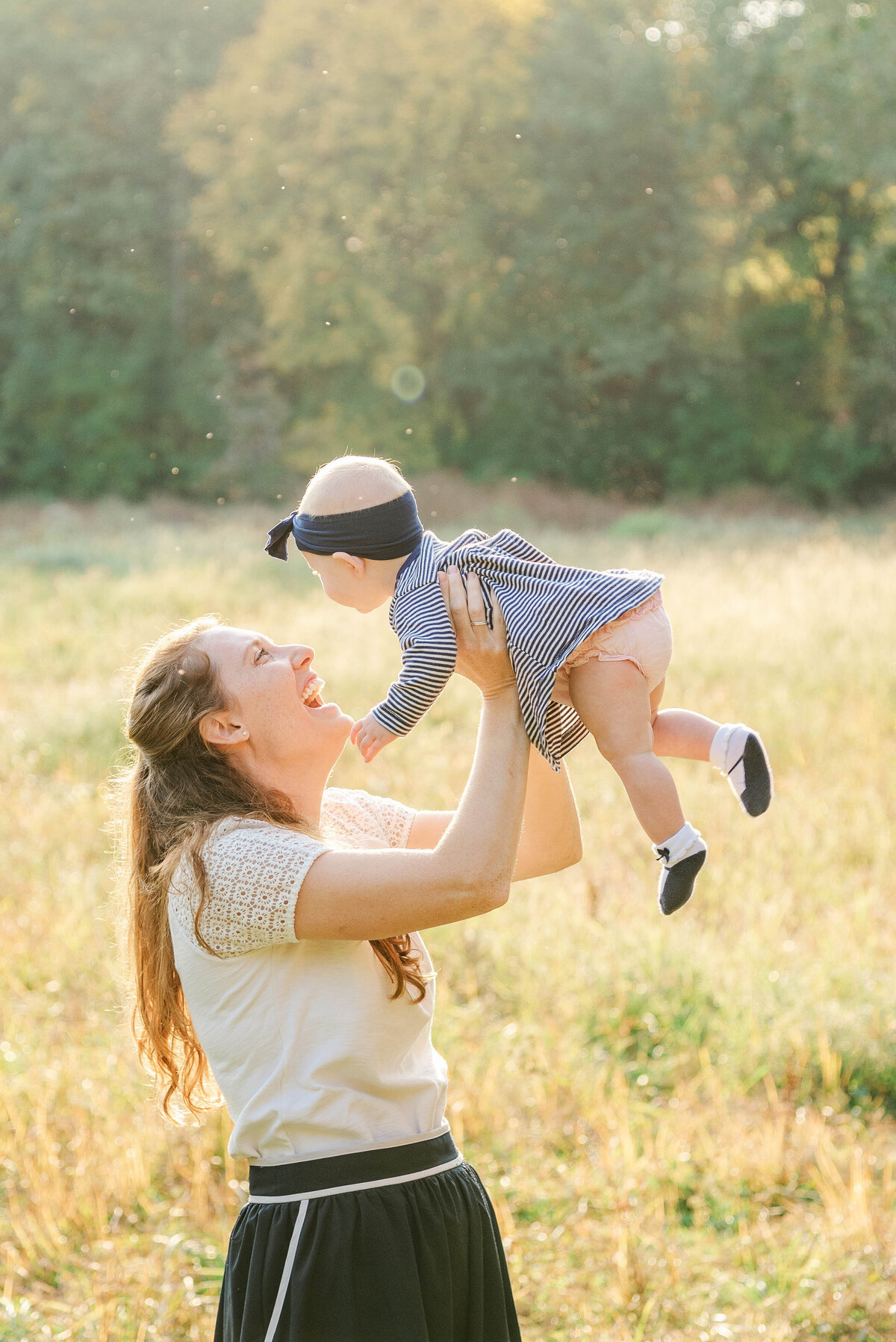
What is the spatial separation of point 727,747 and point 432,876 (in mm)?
727

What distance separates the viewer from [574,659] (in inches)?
81.7

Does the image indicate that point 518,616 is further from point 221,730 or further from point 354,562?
point 221,730

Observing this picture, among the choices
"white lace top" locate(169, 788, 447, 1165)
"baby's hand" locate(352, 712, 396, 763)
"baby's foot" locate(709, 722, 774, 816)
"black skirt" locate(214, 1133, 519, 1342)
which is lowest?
"black skirt" locate(214, 1133, 519, 1342)

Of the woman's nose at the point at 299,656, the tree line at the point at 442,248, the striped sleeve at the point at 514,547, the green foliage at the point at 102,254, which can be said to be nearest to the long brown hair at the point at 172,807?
the woman's nose at the point at 299,656

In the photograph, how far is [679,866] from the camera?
208 cm

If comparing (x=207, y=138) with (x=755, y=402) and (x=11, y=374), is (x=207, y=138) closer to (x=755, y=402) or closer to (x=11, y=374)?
(x=11, y=374)

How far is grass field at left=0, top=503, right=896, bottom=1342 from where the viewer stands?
3.57m

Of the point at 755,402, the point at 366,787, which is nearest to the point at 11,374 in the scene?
the point at 755,402

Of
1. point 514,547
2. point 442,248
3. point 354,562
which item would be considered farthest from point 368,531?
point 442,248

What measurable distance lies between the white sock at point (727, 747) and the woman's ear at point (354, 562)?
0.71 metres

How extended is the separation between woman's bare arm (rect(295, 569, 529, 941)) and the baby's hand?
222 mm

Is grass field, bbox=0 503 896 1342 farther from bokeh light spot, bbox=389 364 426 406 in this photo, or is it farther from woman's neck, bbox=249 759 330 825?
bokeh light spot, bbox=389 364 426 406

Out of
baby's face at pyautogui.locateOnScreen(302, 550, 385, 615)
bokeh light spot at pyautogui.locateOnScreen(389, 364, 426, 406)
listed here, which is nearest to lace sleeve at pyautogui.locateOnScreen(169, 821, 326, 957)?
baby's face at pyautogui.locateOnScreen(302, 550, 385, 615)

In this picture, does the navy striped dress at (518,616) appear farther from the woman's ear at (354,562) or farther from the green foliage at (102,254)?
the green foliage at (102,254)
